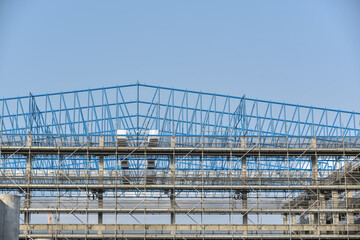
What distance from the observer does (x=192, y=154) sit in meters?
44.5

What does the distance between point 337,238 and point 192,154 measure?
10131mm

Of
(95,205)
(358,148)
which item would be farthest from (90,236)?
(358,148)

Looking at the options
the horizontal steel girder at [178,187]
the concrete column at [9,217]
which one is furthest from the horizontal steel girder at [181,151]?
the concrete column at [9,217]

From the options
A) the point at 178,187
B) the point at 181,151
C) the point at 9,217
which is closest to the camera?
the point at 9,217

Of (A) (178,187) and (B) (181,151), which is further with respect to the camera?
(B) (181,151)

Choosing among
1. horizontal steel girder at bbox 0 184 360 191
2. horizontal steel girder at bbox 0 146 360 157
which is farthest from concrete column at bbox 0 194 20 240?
horizontal steel girder at bbox 0 146 360 157

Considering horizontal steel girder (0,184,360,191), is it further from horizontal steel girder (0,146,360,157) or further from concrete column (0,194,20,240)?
concrete column (0,194,20,240)

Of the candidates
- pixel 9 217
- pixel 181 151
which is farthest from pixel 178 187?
pixel 9 217

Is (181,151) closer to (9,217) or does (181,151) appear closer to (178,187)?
(178,187)

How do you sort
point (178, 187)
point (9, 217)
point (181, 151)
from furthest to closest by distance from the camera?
point (181, 151), point (178, 187), point (9, 217)

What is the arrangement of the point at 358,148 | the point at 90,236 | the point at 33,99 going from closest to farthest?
the point at 90,236, the point at 358,148, the point at 33,99

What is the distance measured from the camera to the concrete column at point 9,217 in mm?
27453

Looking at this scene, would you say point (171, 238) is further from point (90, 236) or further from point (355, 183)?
point (355, 183)

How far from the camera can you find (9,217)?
2778cm
